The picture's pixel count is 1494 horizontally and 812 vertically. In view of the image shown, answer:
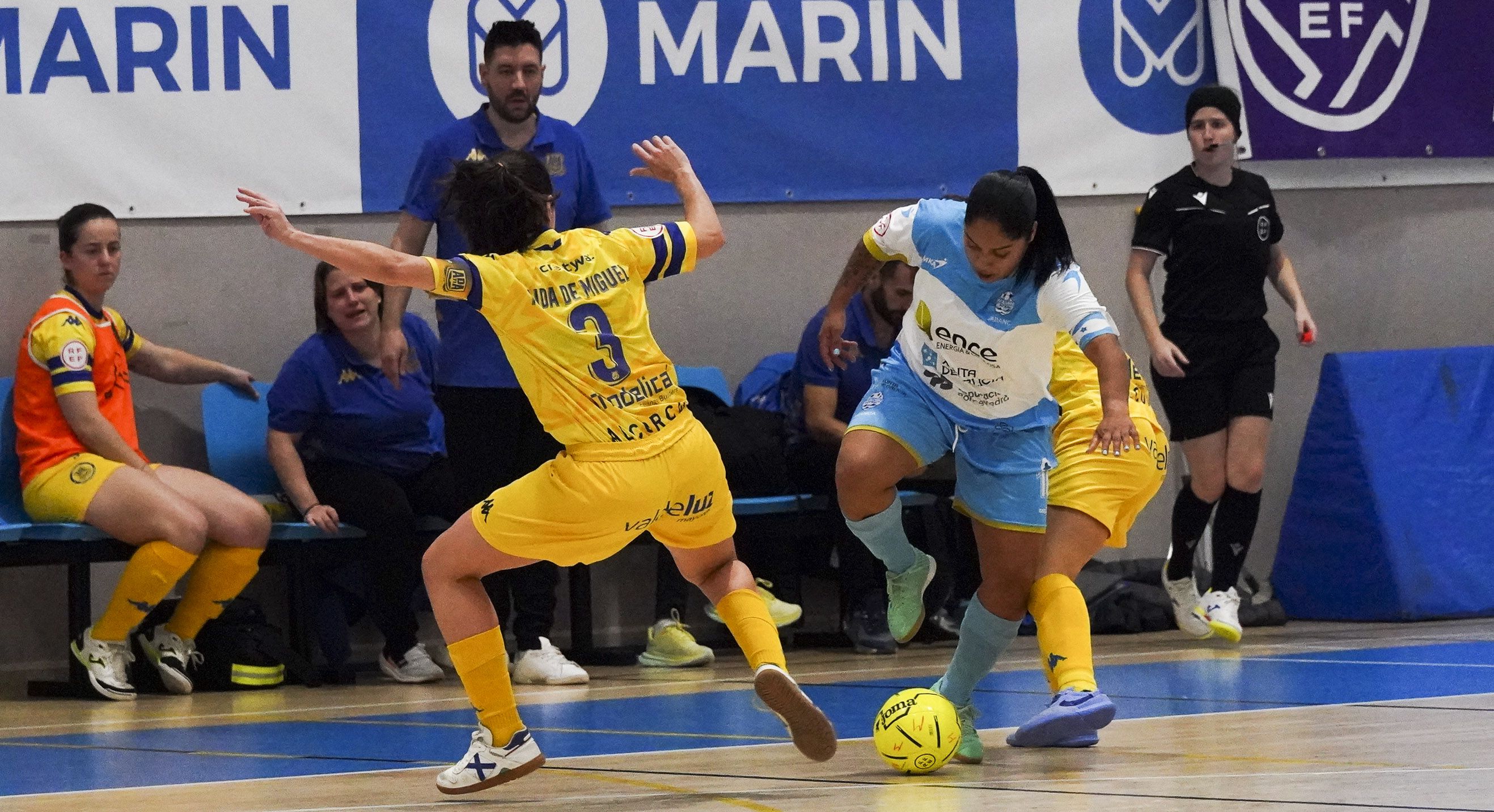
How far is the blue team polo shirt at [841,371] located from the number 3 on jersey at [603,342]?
3.16m

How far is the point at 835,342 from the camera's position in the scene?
187 inches

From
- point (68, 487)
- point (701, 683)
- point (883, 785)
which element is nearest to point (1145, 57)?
point (701, 683)

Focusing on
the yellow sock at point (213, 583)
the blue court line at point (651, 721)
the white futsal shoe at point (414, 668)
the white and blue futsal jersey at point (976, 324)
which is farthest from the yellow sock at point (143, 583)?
the white and blue futsal jersey at point (976, 324)

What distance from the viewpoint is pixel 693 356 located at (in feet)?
26.0

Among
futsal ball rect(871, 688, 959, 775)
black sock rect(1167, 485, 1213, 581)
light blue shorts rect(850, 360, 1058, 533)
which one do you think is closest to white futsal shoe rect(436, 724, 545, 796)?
futsal ball rect(871, 688, 959, 775)

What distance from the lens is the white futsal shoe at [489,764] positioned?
3760mm

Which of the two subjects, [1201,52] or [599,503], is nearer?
[599,503]

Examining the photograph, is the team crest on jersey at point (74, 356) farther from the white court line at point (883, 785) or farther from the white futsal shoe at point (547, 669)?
the white court line at point (883, 785)

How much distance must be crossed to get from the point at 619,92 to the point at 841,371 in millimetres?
1571

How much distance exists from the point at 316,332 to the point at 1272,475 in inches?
177

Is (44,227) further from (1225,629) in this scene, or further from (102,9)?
(1225,629)

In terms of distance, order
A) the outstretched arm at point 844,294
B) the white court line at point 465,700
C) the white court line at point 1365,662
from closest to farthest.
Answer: the outstretched arm at point 844,294 → the white court line at point 465,700 → the white court line at point 1365,662

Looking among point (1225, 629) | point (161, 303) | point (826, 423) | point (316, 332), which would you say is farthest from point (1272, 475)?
point (161, 303)

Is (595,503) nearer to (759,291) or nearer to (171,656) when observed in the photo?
(171,656)
